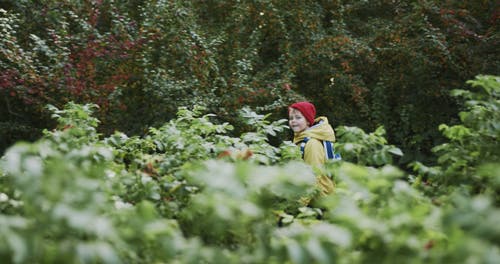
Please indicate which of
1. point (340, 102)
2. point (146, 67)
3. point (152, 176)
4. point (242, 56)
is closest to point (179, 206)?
point (152, 176)

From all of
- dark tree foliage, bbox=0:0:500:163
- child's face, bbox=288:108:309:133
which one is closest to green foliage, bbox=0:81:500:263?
child's face, bbox=288:108:309:133

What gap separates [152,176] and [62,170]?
116 cm

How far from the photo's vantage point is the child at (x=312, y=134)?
12.8 ft

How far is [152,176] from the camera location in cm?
266

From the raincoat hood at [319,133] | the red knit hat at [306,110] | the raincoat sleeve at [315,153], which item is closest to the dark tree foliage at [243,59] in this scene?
the red knit hat at [306,110]

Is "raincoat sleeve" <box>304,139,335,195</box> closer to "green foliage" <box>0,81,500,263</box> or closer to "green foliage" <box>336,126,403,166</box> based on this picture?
"green foliage" <box>336,126,403,166</box>

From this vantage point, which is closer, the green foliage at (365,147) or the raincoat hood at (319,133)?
the green foliage at (365,147)

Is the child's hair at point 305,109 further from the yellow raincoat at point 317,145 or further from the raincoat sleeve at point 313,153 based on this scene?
the raincoat sleeve at point 313,153

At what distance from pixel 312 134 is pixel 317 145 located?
119mm

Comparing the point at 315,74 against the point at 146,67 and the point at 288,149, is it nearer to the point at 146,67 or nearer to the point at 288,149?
the point at 146,67

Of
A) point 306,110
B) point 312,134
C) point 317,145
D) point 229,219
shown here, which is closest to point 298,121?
point 306,110

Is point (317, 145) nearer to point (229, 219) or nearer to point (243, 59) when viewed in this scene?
point (229, 219)

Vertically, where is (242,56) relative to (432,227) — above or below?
below

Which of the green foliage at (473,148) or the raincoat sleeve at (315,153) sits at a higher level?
the green foliage at (473,148)
